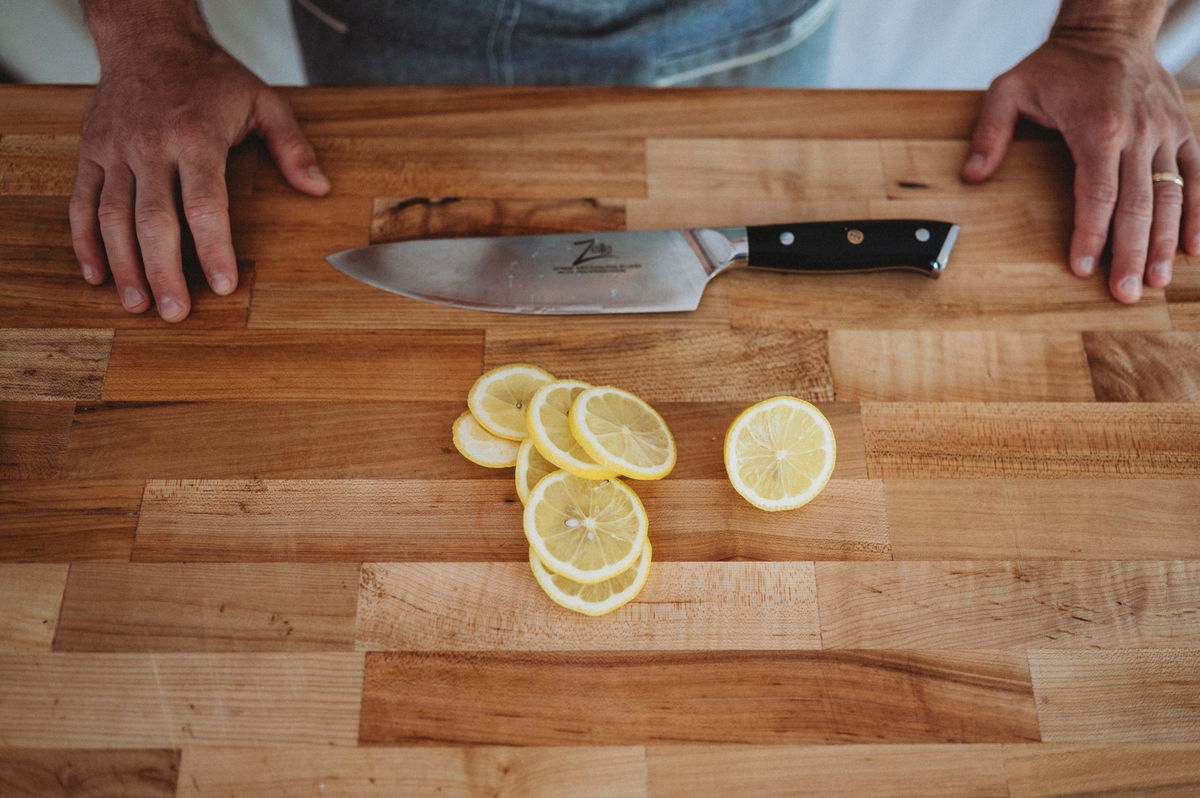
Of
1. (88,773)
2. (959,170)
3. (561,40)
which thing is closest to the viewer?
(88,773)

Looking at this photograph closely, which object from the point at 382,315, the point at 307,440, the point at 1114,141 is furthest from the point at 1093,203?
the point at 307,440

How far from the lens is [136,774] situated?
126cm

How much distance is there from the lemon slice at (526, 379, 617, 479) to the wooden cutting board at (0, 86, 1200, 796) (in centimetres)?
15

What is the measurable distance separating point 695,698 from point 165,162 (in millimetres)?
1422

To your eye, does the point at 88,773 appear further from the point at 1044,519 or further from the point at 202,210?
the point at 1044,519

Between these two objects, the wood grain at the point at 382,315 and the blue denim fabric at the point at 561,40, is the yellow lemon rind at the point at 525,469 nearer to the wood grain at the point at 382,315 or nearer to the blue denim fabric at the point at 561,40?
the wood grain at the point at 382,315

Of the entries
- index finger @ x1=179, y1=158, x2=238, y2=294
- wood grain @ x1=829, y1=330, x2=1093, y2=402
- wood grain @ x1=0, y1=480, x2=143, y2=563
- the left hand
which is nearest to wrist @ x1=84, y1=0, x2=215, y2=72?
index finger @ x1=179, y1=158, x2=238, y2=294

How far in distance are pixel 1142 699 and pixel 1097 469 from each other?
0.40 metres

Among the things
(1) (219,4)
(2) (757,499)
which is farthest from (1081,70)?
(1) (219,4)

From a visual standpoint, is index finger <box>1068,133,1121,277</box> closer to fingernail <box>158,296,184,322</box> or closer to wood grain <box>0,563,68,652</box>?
fingernail <box>158,296,184,322</box>

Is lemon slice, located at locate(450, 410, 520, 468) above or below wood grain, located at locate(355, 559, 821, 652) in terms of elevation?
above

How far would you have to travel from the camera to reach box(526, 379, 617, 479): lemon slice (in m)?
1.35

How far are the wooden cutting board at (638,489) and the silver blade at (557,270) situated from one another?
0.04 metres

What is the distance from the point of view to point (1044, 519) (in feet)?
4.78
